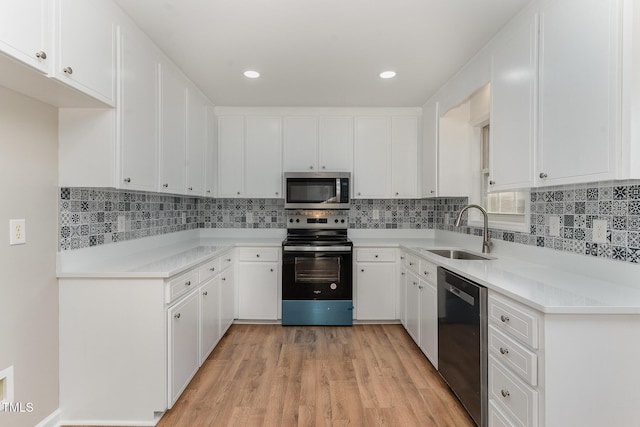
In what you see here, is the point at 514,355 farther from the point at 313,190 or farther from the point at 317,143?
the point at 317,143

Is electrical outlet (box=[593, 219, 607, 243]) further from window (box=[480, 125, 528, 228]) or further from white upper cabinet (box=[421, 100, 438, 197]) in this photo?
white upper cabinet (box=[421, 100, 438, 197])

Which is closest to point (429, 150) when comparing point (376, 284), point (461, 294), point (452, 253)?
point (452, 253)

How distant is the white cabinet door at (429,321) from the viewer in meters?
2.43

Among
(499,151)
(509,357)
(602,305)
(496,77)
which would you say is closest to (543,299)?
(602,305)

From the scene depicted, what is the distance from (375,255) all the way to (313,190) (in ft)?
3.11

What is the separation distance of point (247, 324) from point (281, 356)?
0.86m

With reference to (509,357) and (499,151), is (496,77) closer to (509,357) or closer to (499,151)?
(499,151)

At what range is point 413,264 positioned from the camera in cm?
301

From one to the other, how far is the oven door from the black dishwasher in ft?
3.80

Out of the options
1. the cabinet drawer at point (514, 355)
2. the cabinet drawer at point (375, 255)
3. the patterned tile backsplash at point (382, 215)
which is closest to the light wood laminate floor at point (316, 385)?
the cabinet drawer at point (514, 355)

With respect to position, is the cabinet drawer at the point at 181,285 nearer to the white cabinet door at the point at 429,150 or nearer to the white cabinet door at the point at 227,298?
the white cabinet door at the point at 227,298

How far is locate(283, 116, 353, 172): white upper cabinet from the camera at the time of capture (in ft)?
12.0

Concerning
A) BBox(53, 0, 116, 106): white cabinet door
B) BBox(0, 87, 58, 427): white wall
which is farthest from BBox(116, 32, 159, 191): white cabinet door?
BBox(0, 87, 58, 427): white wall

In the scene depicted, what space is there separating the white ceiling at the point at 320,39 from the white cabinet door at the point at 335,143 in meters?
0.55
